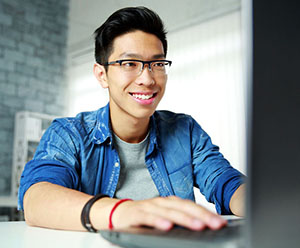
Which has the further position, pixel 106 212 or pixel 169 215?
pixel 106 212

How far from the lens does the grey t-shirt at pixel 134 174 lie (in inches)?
46.4

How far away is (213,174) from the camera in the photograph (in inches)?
46.2

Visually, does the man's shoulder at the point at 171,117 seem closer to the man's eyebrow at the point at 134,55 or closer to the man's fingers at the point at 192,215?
the man's eyebrow at the point at 134,55

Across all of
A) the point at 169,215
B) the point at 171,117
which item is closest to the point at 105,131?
the point at 171,117

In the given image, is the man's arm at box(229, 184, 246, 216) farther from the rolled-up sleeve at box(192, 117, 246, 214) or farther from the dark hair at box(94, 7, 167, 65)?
the dark hair at box(94, 7, 167, 65)

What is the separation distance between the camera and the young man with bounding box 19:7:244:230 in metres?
1.06

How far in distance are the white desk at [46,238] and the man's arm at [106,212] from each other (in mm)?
27

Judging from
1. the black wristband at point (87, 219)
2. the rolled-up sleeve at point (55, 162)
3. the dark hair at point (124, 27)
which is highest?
the dark hair at point (124, 27)

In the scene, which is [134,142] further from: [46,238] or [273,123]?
[273,123]

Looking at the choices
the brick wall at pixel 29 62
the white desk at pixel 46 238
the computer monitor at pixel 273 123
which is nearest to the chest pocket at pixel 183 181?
the white desk at pixel 46 238

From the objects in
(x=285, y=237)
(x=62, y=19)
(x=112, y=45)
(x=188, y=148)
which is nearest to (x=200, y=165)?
(x=188, y=148)

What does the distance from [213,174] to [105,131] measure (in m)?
0.38

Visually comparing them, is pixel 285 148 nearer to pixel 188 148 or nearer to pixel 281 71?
pixel 281 71

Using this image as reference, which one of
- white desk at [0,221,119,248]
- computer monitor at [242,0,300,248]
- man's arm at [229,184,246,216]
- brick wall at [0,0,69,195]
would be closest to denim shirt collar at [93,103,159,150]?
man's arm at [229,184,246,216]
